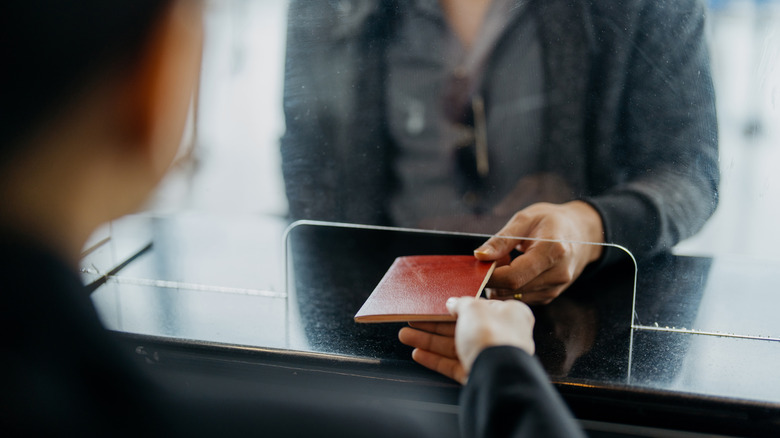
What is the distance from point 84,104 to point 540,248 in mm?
522

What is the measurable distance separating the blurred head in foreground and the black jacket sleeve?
0.42m

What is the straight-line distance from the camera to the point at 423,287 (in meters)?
0.67

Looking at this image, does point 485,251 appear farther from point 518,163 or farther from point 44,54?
point 44,54

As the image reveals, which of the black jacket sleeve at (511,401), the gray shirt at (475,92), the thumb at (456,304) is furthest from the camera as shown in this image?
the gray shirt at (475,92)

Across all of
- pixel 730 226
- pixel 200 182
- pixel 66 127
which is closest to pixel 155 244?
pixel 200 182

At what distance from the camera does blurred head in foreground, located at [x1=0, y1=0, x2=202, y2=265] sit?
615 millimetres

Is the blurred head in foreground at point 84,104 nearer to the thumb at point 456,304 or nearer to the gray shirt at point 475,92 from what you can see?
the gray shirt at point 475,92

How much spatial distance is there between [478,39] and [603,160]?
0.63 ft

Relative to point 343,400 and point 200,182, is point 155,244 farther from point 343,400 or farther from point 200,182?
point 343,400

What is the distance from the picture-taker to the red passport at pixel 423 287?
61 centimetres

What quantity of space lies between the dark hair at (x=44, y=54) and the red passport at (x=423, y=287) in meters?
0.37

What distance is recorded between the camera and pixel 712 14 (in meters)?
0.63

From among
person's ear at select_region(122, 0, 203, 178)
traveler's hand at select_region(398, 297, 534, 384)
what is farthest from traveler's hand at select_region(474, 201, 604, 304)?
person's ear at select_region(122, 0, 203, 178)

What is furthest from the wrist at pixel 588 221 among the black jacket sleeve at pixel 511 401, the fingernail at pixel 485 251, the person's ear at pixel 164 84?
the person's ear at pixel 164 84
